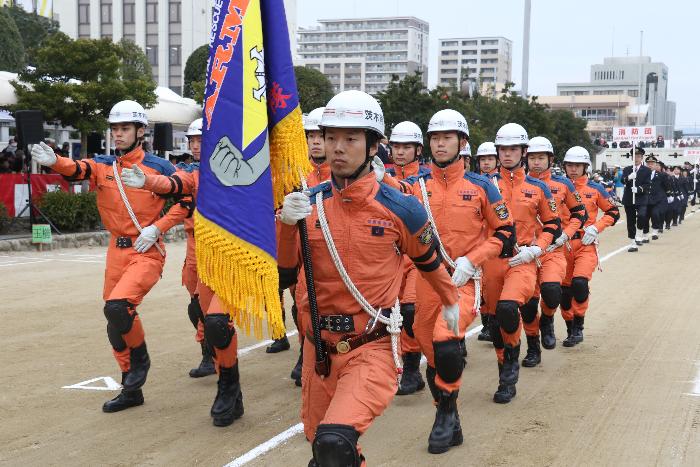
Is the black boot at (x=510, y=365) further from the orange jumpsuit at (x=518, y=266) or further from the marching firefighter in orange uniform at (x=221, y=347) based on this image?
the marching firefighter in orange uniform at (x=221, y=347)

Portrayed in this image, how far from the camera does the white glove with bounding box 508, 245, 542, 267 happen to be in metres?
7.45

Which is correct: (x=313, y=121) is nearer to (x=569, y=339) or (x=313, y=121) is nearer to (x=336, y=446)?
(x=569, y=339)

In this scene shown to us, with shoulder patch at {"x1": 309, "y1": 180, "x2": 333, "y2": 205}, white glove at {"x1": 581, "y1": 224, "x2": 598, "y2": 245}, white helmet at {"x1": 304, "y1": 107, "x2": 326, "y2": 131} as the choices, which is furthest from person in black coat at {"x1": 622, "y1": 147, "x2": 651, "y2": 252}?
shoulder patch at {"x1": 309, "y1": 180, "x2": 333, "y2": 205}

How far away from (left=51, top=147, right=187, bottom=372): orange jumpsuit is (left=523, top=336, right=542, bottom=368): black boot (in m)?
3.81

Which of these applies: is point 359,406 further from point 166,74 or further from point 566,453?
point 166,74

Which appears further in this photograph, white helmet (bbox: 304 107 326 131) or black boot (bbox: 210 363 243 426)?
white helmet (bbox: 304 107 326 131)

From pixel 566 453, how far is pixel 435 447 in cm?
91

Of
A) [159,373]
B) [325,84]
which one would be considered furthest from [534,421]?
[325,84]

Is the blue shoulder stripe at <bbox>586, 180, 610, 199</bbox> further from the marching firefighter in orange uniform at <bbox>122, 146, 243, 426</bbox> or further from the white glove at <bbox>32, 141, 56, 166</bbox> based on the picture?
the white glove at <bbox>32, 141, 56, 166</bbox>

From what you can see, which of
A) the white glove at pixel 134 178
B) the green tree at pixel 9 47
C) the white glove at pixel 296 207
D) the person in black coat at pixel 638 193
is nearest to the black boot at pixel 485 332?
the white glove at pixel 134 178

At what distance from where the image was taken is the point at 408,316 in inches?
293

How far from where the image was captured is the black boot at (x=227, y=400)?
645cm

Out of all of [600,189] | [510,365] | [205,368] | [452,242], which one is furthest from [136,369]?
[600,189]

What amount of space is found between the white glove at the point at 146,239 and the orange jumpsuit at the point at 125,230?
4.1 inches
